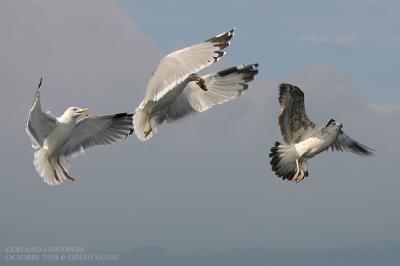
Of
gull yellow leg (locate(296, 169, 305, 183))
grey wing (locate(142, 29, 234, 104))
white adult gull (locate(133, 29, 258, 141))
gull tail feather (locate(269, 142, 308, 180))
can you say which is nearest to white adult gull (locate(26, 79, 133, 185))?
white adult gull (locate(133, 29, 258, 141))

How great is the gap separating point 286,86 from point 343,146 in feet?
11.4

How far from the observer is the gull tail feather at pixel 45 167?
18.6 m

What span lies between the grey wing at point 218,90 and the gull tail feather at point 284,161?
1508 millimetres

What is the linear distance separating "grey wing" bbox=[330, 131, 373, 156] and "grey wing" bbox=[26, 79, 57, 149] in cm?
694

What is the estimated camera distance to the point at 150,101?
1709 centimetres

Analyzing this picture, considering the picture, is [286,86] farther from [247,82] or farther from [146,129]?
[146,129]

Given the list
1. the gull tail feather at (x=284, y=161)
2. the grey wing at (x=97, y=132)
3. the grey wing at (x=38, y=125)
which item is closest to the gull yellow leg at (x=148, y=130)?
the grey wing at (x=97, y=132)

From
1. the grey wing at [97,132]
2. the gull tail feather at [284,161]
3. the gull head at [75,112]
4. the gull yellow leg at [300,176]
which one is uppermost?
the grey wing at [97,132]

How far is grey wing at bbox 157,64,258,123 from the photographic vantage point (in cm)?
1894

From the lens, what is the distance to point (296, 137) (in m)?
18.6

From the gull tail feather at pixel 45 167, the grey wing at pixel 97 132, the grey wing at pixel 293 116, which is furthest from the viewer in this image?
the grey wing at pixel 97 132

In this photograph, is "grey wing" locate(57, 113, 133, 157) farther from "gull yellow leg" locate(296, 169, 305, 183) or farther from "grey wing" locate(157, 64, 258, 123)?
"gull yellow leg" locate(296, 169, 305, 183)

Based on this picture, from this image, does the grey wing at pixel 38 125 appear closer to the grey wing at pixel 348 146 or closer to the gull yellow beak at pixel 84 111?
the gull yellow beak at pixel 84 111

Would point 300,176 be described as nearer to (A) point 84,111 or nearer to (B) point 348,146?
(B) point 348,146
